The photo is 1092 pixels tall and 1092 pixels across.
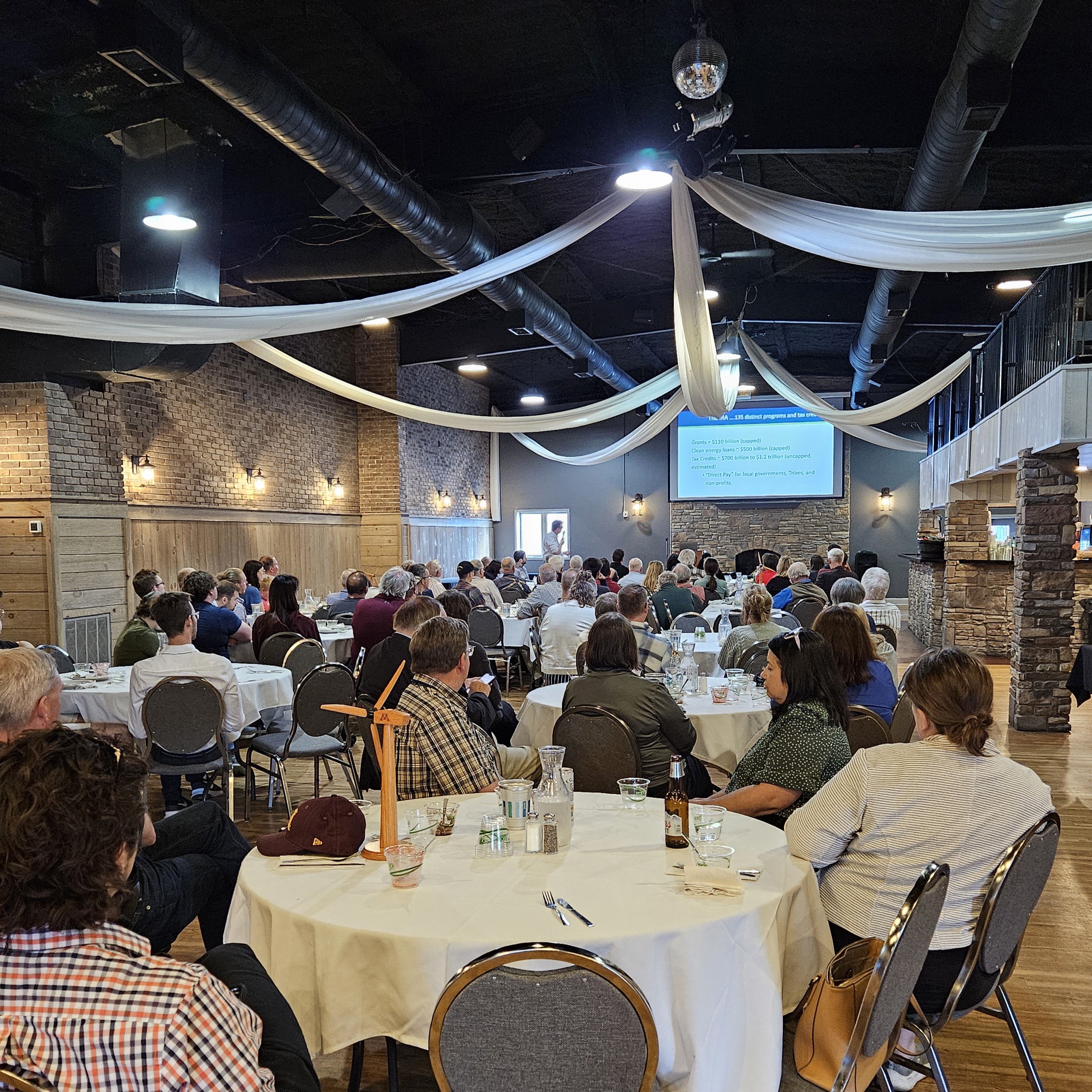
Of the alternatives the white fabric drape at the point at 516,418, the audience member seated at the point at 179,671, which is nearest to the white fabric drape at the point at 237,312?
the audience member seated at the point at 179,671

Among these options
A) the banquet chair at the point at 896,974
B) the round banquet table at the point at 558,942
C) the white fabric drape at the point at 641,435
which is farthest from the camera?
the white fabric drape at the point at 641,435

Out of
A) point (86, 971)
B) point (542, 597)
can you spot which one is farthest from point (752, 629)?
point (86, 971)

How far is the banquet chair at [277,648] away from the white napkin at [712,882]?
4.60 m

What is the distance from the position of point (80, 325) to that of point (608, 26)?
3832 mm

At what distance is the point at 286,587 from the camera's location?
21.0 feet

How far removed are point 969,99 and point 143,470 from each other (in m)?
7.93

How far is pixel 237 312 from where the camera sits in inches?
198

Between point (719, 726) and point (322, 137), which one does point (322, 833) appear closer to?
point (719, 726)

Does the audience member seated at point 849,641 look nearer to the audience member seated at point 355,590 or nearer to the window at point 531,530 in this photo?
the audience member seated at point 355,590

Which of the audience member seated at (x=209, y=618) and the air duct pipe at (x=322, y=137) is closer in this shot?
the air duct pipe at (x=322, y=137)

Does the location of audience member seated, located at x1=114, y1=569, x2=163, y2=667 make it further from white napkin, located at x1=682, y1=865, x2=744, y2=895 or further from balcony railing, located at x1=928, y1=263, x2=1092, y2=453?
balcony railing, located at x1=928, y1=263, x2=1092, y2=453

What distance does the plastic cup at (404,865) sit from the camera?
214cm

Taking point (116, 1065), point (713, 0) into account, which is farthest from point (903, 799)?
point (713, 0)

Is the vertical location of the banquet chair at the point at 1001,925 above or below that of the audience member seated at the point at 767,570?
below
